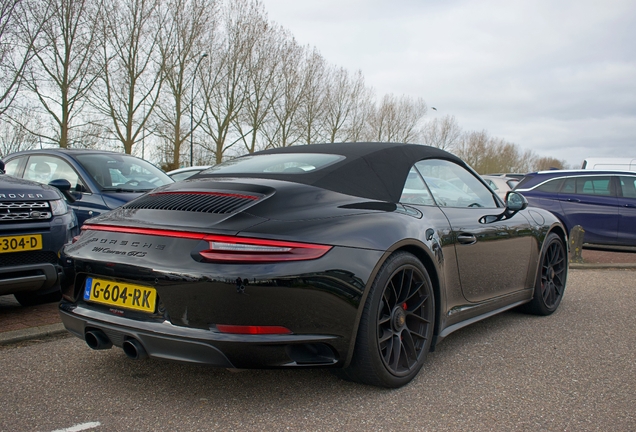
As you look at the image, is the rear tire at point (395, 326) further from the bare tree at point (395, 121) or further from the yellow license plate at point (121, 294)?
the bare tree at point (395, 121)

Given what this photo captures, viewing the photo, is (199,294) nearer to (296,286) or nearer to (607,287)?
(296,286)

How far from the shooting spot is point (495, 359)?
362 cm

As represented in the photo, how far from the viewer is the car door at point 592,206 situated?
32.0 feet

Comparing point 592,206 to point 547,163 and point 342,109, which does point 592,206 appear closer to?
point 342,109

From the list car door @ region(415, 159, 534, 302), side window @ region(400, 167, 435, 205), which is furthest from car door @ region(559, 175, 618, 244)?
side window @ region(400, 167, 435, 205)

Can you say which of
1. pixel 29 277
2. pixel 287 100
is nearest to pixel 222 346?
pixel 29 277

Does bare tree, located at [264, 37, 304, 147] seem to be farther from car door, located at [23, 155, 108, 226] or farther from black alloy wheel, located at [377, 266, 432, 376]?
black alloy wheel, located at [377, 266, 432, 376]

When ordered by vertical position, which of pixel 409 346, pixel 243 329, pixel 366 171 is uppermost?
pixel 366 171

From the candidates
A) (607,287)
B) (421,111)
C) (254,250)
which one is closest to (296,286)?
(254,250)

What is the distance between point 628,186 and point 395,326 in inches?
335

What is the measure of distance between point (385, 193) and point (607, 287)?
14.9ft

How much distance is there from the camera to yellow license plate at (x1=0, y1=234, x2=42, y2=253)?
4.05 m

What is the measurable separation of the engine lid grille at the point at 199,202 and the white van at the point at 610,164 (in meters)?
14.7

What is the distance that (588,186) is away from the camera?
33.0 ft
